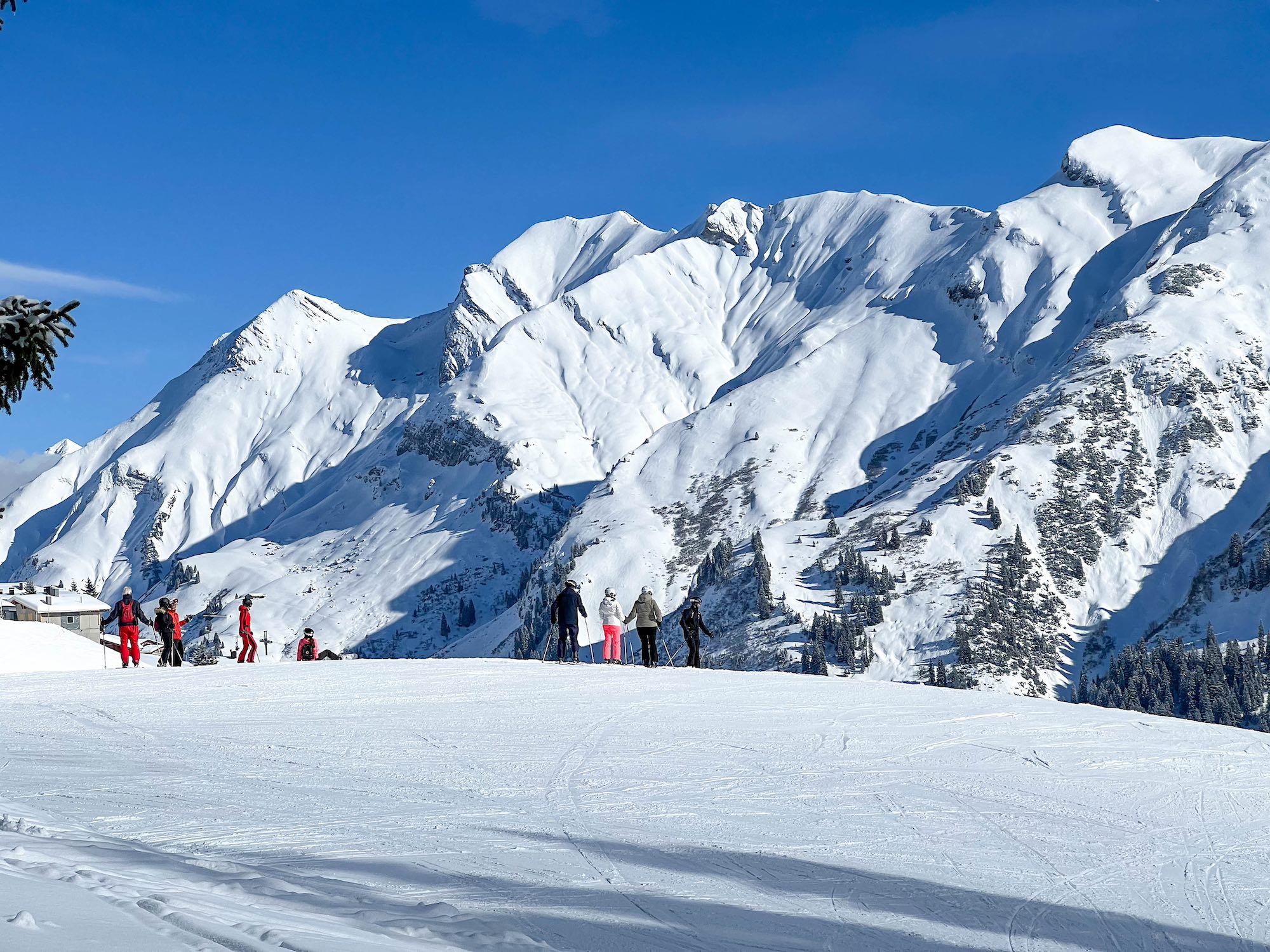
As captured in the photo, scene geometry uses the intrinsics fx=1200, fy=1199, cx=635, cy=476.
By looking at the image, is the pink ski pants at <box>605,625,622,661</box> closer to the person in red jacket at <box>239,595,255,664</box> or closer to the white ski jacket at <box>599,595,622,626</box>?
the white ski jacket at <box>599,595,622,626</box>

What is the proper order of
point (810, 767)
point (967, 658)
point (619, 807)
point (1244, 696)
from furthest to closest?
1. point (967, 658)
2. point (1244, 696)
3. point (810, 767)
4. point (619, 807)

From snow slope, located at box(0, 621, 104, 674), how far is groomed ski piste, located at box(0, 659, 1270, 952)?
24948 millimetres

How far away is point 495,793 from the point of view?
14.8m

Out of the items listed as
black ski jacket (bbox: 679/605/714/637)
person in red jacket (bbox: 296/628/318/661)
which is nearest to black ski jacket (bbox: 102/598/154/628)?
person in red jacket (bbox: 296/628/318/661)

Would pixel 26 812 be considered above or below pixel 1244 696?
above

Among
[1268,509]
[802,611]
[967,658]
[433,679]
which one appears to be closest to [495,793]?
[433,679]

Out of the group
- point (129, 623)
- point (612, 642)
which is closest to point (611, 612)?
point (612, 642)

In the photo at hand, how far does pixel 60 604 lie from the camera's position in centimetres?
8338

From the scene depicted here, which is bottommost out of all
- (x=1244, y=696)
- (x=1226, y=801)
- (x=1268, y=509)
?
(x=1244, y=696)

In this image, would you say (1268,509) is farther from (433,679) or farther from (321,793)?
(321,793)

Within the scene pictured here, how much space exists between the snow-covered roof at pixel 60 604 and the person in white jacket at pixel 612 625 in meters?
56.9

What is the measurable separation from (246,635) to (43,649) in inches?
704

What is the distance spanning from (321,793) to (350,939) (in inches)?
282

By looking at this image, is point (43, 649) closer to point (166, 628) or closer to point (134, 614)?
point (134, 614)
